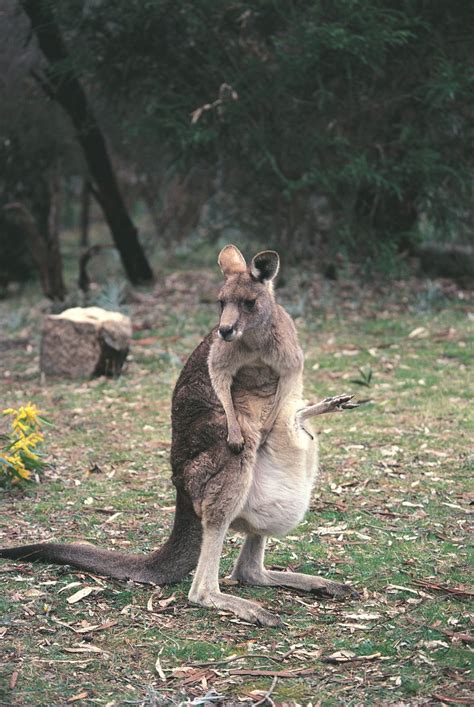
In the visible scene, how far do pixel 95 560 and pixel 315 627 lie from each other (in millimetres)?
911

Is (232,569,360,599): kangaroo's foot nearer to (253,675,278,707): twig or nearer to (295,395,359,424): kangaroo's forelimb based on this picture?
(295,395,359,424): kangaroo's forelimb

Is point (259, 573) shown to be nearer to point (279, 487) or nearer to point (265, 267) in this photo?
point (279, 487)

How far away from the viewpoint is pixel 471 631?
11.2 feet

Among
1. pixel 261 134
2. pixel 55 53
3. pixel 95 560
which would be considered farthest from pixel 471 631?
pixel 55 53

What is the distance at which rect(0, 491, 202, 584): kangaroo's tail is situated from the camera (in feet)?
12.4

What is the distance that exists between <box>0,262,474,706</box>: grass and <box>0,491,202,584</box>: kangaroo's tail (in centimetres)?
6

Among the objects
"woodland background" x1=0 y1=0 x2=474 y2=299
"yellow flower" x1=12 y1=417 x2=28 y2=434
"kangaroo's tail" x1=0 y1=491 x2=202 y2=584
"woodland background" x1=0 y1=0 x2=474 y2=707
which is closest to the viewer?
"woodland background" x1=0 y1=0 x2=474 y2=707

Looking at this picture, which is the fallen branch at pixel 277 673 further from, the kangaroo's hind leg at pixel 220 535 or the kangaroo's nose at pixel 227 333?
the kangaroo's nose at pixel 227 333

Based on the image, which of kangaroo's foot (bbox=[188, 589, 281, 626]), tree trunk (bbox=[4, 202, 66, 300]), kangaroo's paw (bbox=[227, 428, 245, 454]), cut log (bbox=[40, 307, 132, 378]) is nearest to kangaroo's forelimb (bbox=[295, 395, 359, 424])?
kangaroo's paw (bbox=[227, 428, 245, 454])

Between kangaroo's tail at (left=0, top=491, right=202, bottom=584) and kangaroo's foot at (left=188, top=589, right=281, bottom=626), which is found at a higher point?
kangaroo's tail at (left=0, top=491, right=202, bottom=584)

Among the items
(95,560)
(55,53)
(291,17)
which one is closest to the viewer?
(95,560)

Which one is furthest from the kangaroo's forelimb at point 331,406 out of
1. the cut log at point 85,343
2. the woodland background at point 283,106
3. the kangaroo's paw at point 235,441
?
the woodland background at point 283,106

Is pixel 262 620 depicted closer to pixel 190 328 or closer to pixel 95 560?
pixel 95 560

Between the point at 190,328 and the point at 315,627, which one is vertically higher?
the point at 190,328
